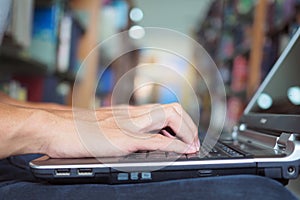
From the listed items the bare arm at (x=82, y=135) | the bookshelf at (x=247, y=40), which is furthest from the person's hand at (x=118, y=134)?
the bookshelf at (x=247, y=40)

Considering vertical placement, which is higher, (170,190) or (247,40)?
(247,40)

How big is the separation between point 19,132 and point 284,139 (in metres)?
0.31

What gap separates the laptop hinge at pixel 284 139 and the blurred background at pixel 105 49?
0.72 ft

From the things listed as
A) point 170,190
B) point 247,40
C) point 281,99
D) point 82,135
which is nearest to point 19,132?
point 82,135

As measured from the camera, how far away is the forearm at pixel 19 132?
44 cm

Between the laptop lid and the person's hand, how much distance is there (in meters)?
0.14

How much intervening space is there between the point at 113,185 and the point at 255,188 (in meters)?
0.13

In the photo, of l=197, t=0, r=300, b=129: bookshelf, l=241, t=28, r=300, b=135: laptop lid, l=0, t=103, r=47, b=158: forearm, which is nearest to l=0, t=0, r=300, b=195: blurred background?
l=197, t=0, r=300, b=129: bookshelf

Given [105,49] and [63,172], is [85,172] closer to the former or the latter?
[63,172]

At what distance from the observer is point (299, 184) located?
42 centimetres

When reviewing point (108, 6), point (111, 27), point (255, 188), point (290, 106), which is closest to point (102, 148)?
point (255, 188)

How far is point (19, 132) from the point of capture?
0.44m

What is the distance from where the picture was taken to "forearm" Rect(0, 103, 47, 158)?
1.44ft

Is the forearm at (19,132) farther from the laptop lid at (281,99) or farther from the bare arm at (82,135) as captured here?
the laptop lid at (281,99)
